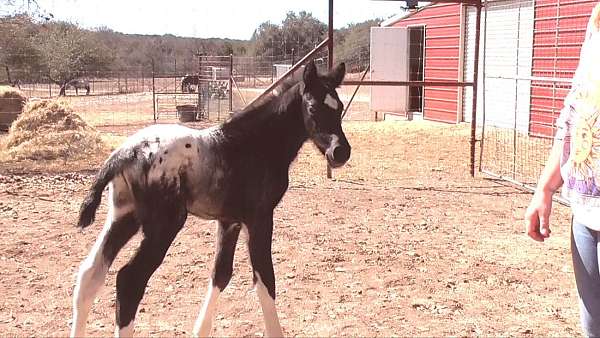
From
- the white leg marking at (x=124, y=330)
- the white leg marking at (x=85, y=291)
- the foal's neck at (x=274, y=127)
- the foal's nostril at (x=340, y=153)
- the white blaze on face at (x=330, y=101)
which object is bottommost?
the white leg marking at (x=124, y=330)

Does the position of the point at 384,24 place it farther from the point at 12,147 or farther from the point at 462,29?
the point at 12,147

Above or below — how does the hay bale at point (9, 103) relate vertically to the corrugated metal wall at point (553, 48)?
below

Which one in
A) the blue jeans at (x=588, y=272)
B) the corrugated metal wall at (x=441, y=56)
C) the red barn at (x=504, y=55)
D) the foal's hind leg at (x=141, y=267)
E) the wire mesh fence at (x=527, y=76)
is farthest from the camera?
the corrugated metal wall at (x=441, y=56)

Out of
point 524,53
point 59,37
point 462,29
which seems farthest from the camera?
point 59,37

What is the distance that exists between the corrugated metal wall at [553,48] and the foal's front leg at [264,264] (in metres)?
8.50

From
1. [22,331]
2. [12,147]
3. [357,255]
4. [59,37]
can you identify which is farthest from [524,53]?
[59,37]

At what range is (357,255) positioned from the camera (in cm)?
534

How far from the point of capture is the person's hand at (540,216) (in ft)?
7.36

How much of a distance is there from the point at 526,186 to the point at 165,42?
61.7 metres

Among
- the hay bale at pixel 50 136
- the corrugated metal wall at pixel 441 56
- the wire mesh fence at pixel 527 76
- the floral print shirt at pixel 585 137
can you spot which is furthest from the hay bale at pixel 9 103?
the floral print shirt at pixel 585 137

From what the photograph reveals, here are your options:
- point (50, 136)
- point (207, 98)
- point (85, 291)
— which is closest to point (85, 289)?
point (85, 291)

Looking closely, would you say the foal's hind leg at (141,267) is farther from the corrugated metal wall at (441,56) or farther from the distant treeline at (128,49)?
the corrugated metal wall at (441,56)

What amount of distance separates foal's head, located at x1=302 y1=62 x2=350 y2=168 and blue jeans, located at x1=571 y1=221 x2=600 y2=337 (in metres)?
1.58

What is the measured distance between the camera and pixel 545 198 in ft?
7.38
